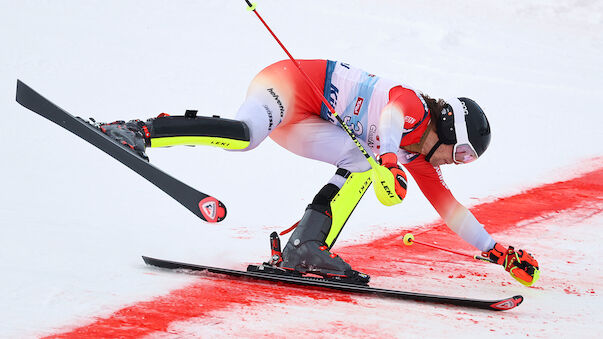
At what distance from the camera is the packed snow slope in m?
2.64

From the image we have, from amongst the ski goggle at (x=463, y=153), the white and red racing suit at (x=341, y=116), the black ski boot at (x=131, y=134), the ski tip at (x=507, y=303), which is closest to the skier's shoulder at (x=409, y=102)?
the white and red racing suit at (x=341, y=116)

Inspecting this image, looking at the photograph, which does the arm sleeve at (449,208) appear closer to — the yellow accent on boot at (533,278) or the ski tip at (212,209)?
the yellow accent on boot at (533,278)

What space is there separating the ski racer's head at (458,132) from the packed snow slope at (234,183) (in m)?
0.60

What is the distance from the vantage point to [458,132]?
313 centimetres

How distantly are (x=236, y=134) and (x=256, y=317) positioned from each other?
31.0 inches

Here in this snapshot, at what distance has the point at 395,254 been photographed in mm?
3719

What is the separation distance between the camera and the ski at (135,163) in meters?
2.56

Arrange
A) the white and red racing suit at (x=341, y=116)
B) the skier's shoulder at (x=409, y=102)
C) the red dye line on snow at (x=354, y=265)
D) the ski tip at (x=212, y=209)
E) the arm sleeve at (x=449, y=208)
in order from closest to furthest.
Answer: the red dye line on snow at (x=354, y=265) < the ski tip at (x=212, y=209) < the skier's shoulder at (x=409, y=102) < the white and red racing suit at (x=341, y=116) < the arm sleeve at (x=449, y=208)

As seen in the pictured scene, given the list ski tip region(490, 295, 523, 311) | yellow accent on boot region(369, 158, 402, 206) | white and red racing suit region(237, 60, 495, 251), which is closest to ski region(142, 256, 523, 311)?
ski tip region(490, 295, 523, 311)

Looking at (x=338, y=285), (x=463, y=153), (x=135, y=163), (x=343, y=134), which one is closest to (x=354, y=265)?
(x=338, y=285)

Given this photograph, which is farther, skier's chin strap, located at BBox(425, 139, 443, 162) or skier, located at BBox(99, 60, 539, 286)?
skier's chin strap, located at BBox(425, 139, 443, 162)

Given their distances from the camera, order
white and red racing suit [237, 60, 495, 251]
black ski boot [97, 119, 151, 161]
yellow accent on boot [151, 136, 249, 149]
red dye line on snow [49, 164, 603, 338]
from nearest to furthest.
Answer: red dye line on snow [49, 164, 603, 338], black ski boot [97, 119, 151, 161], yellow accent on boot [151, 136, 249, 149], white and red racing suit [237, 60, 495, 251]

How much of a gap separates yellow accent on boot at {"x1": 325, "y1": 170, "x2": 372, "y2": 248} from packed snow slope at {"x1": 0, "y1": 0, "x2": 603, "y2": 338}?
300mm

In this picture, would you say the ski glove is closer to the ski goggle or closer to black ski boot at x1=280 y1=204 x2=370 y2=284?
the ski goggle
